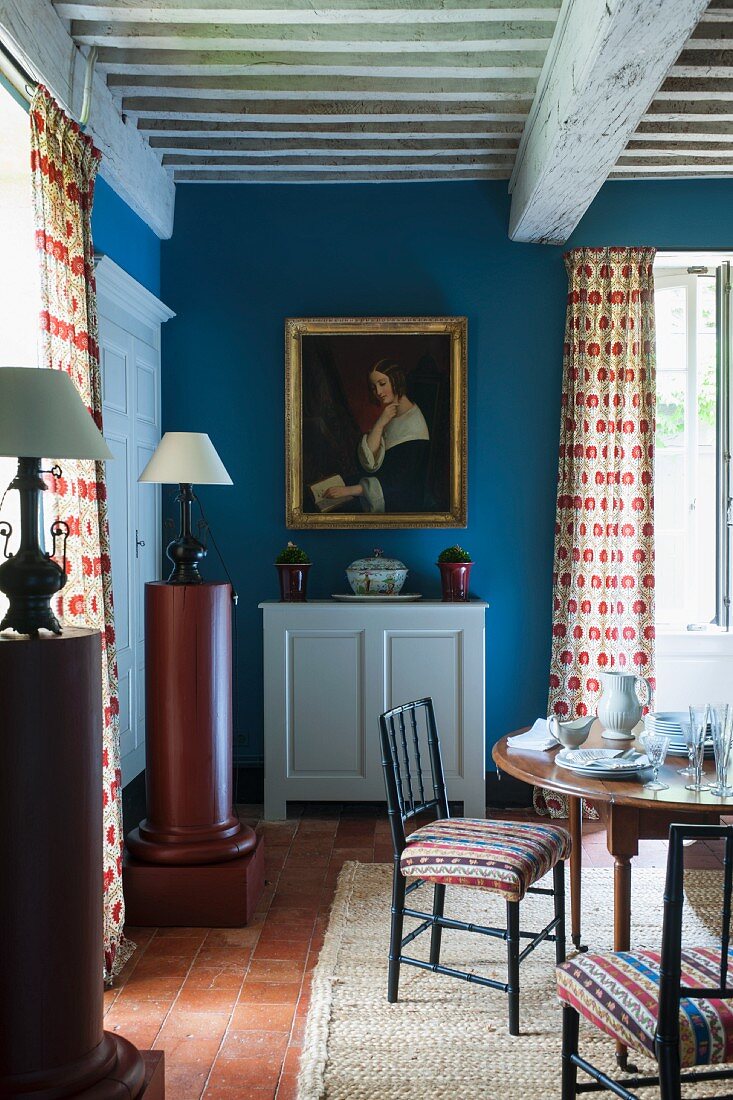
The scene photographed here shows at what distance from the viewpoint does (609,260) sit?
4727 mm

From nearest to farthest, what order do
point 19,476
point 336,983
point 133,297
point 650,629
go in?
point 19,476, point 336,983, point 133,297, point 650,629

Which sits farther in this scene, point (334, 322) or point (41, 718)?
point (334, 322)

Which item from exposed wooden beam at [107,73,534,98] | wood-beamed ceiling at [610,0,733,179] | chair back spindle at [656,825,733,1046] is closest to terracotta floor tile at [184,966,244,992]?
chair back spindle at [656,825,733,1046]

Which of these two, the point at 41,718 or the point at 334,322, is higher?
the point at 334,322

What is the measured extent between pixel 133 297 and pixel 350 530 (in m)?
1.59

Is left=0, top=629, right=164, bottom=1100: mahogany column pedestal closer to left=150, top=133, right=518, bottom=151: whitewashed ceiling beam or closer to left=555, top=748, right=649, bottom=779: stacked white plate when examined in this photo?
left=555, top=748, right=649, bottom=779: stacked white plate

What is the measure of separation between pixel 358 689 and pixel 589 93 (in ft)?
9.06

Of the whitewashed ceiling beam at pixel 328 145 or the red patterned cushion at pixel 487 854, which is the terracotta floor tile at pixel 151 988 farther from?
the whitewashed ceiling beam at pixel 328 145

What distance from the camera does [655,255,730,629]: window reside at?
16.3 ft

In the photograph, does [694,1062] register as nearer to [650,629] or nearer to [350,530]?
[650,629]

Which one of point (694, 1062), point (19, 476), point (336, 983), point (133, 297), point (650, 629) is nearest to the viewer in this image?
point (694, 1062)

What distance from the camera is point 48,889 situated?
195 cm

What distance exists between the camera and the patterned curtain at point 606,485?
4.72 m

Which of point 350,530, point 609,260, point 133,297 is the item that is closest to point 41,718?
point 133,297
